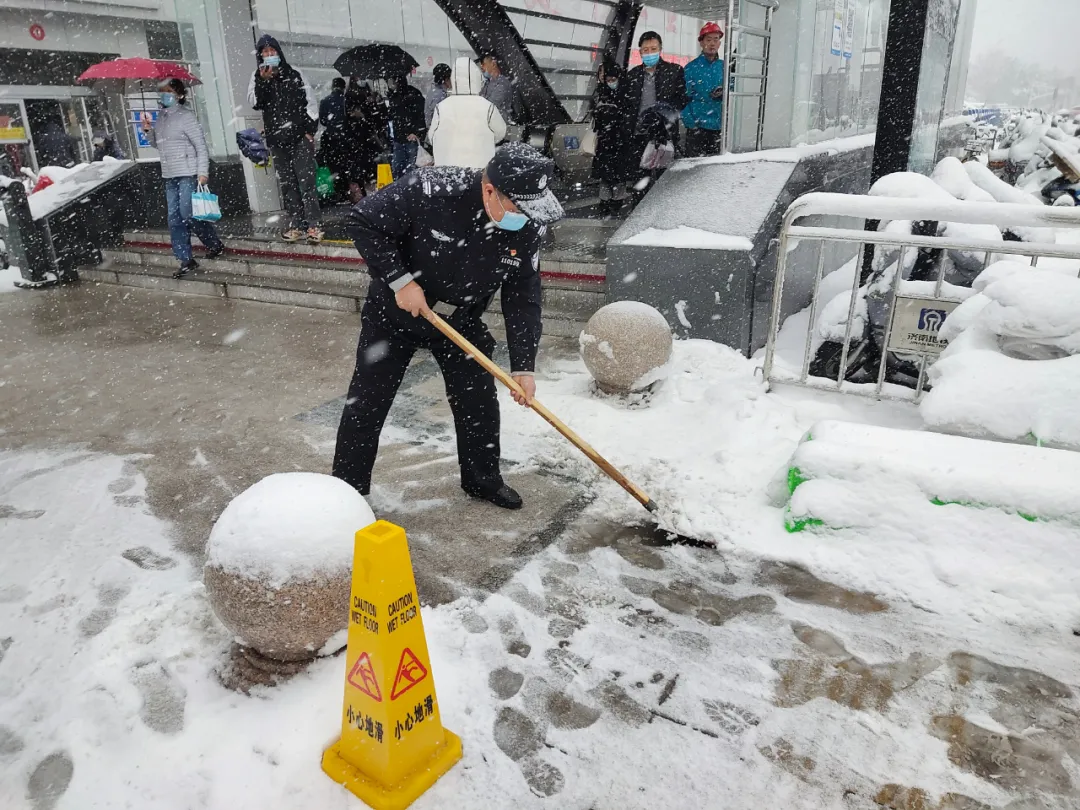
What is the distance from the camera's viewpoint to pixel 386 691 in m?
1.97

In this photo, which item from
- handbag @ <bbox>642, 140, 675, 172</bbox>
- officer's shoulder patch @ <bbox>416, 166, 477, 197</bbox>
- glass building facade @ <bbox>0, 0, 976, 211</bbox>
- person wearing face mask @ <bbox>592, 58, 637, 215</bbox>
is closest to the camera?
officer's shoulder patch @ <bbox>416, 166, 477, 197</bbox>

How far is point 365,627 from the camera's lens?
6.53 feet

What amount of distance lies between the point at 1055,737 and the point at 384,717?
2.06 m

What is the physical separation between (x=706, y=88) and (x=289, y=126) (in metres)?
4.60

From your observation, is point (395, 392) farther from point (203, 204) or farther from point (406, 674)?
point (203, 204)

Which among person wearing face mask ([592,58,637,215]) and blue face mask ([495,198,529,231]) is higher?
person wearing face mask ([592,58,637,215])

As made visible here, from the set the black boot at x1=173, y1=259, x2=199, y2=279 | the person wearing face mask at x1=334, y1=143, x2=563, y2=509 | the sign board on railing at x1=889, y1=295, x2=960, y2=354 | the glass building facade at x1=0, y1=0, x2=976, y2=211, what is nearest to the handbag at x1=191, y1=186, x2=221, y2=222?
the black boot at x1=173, y1=259, x2=199, y2=279

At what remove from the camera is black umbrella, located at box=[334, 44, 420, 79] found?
9484 mm

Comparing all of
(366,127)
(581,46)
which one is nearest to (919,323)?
(581,46)

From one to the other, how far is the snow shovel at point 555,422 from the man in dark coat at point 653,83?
14.8ft

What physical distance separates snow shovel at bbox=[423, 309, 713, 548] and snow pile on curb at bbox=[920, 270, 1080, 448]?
141 centimetres

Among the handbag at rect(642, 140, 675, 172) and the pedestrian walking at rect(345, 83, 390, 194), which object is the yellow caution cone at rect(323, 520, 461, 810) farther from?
the pedestrian walking at rect(345, 83, 390, 194)

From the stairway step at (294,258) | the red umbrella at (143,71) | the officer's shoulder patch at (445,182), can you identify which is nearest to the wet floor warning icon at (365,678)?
the officer's shoulder patch at (445,182)

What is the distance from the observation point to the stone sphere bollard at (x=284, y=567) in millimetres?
2428
